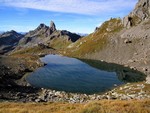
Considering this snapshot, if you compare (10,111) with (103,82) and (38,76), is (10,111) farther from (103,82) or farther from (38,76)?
(38,76)

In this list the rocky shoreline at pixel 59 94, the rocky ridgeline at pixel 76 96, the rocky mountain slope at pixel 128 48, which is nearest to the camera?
the rocky ridgeline at pixel 76 96

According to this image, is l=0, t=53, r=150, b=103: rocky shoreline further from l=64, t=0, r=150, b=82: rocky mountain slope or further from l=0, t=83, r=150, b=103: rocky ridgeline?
l=64, t=0, r=150, b=82: rocky mountain slope

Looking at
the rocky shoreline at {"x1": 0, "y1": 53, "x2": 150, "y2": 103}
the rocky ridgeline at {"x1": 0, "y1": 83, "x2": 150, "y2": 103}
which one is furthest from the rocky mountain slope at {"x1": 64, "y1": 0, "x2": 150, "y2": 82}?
the rocky ridgeline at {"x1": 0, "y1": 83, "x2": 150, "y2": 103}

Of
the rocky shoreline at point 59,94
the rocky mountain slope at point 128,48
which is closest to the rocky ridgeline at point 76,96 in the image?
the rocky shoreline at point 59,94

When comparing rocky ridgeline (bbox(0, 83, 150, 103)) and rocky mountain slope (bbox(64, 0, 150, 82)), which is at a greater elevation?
rocky mountain slope (bbox(64, 0, 150, 82))

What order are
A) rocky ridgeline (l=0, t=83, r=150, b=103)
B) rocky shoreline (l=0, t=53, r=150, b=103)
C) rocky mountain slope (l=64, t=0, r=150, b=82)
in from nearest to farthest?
rocky ridgeline (l=0, t=83, r=150, b=103) → rocky shoreline (l=0, t=53, r=150, b=103) → rocky mountain slope (l=64, t=0, r=150, b=82)

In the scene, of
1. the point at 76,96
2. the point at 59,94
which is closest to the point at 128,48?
the point at 59,94

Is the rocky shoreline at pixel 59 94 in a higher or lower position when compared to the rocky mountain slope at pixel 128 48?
lower

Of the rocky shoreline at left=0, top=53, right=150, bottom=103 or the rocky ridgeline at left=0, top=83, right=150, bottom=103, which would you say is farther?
the rocky shoreline at left=0, top=53, right=150, bottom=103

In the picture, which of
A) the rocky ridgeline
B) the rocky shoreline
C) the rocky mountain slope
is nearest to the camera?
the rocky ridgeline

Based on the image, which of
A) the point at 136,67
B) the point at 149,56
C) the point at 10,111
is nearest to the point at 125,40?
the point at 149,56

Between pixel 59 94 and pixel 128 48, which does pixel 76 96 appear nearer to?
pixel 59 94

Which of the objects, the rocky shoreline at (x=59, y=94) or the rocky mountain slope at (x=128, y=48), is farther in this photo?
the rocky mountain slope at (x=128, y=48)

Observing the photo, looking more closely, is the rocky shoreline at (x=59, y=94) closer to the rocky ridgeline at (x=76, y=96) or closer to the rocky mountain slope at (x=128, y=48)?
the rocky ridgeline at (x=76, y=96)
